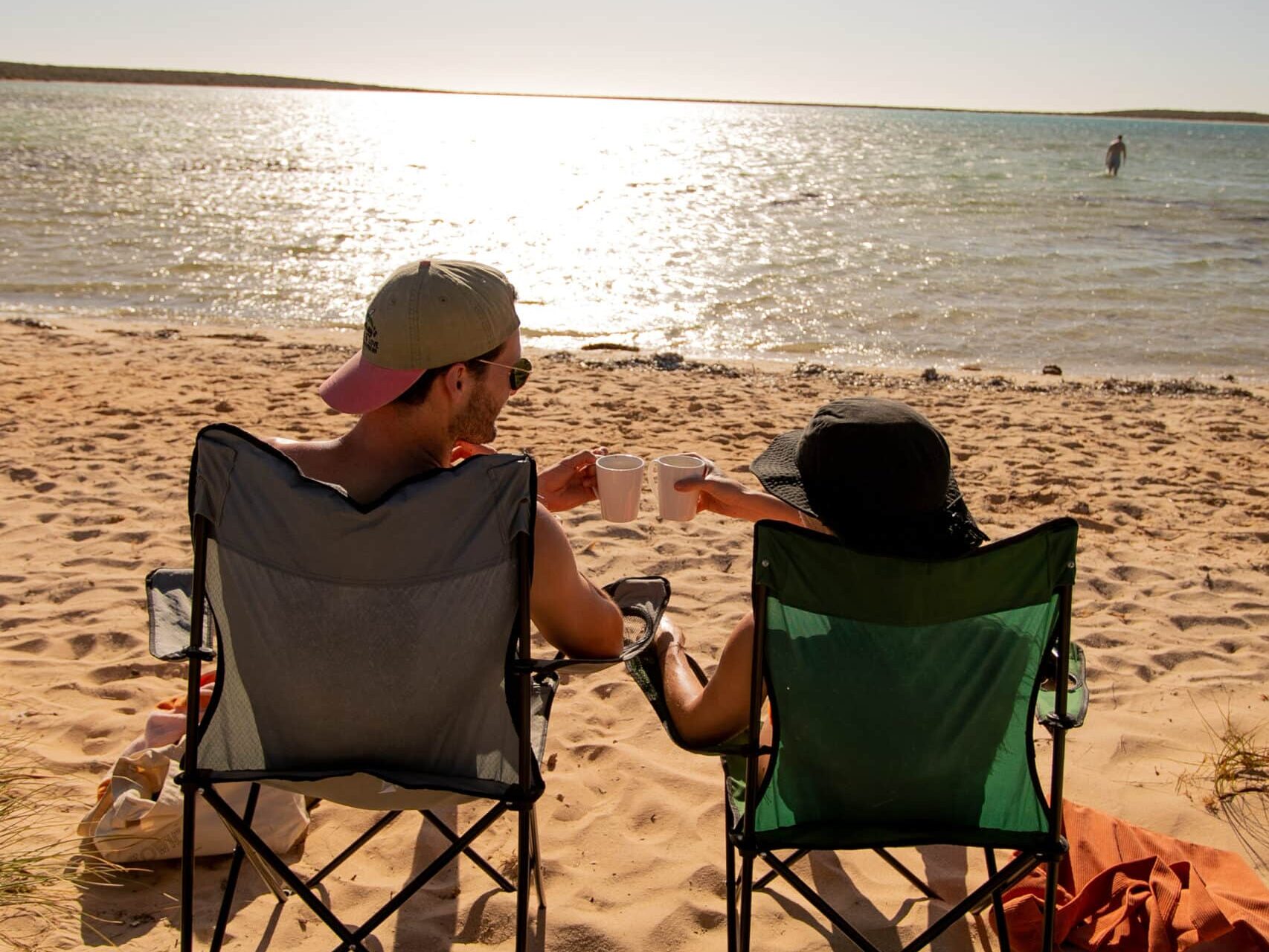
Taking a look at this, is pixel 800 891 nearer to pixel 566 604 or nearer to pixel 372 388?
pixel 566 604

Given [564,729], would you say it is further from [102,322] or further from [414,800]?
[102,322]

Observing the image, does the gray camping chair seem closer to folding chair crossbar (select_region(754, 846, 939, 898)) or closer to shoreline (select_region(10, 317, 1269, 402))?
folding chair crossbar (select_region(754, 846, 939, 898))

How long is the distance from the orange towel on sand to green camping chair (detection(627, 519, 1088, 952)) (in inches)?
20.9

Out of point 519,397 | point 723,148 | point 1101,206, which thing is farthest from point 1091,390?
point 723,148

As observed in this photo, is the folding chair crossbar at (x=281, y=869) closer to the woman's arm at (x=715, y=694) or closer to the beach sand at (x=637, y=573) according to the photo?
the beach sand at (x=637, y=573)

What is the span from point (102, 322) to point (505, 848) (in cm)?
996

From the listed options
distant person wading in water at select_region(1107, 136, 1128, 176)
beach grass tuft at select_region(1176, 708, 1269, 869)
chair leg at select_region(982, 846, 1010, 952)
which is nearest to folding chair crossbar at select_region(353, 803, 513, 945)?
chair leg at select_region(982, 846, 1010, 952)

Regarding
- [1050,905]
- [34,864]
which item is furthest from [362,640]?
[1050,905]

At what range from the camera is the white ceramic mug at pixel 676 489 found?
2639 millimetres

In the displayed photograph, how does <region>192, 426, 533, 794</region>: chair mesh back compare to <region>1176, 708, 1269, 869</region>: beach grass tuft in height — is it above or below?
above

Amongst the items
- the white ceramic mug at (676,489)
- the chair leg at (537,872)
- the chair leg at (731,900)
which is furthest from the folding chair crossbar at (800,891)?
the white ceramic mug at (676,489)

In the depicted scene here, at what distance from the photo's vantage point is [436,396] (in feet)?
6.58

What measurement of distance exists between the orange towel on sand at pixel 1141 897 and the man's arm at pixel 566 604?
117 centimetres

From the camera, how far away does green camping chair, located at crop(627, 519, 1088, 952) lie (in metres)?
1.79
